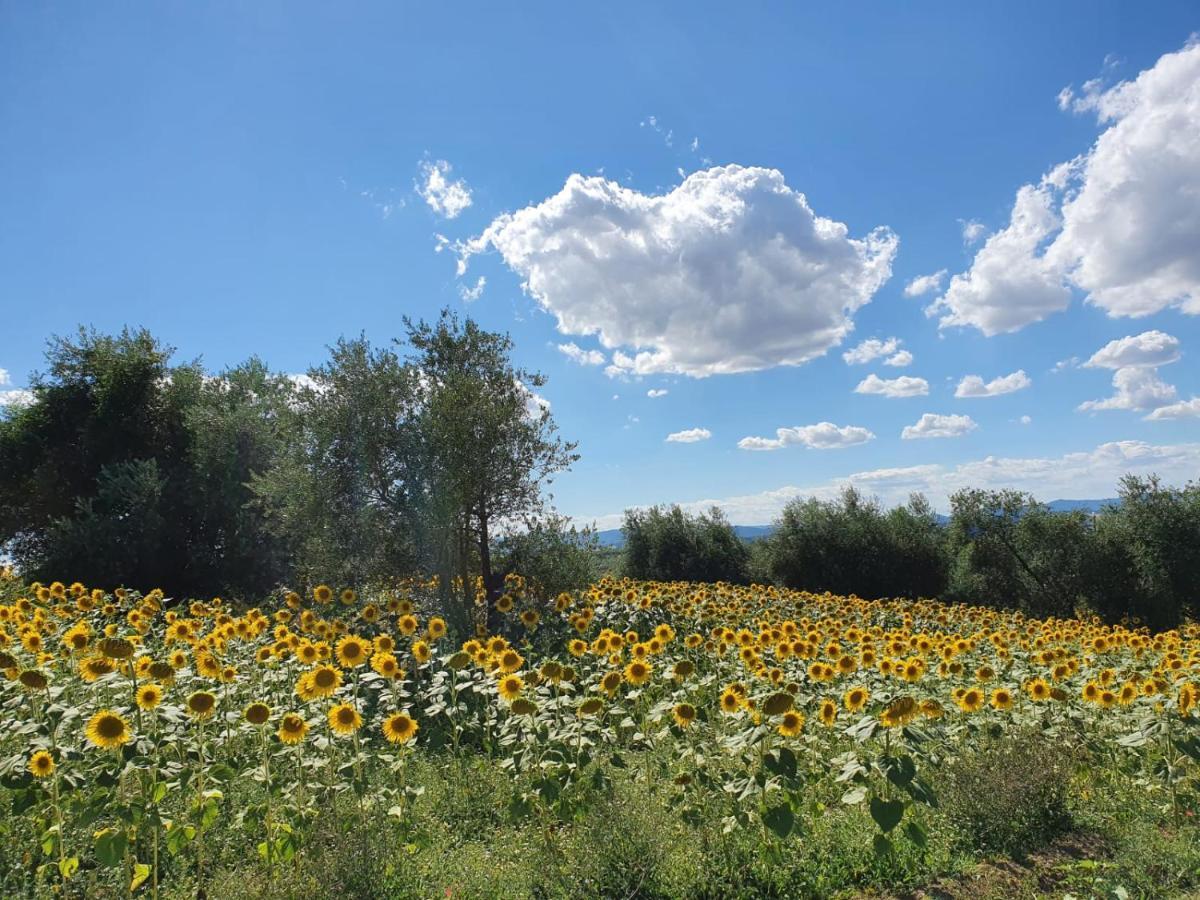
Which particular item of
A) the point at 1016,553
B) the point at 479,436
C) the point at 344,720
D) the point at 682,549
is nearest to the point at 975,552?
the point at 1016,553

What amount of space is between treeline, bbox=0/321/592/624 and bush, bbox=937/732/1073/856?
769 centimetres

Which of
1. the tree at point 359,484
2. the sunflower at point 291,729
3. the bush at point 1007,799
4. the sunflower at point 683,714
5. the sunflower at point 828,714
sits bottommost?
the bush at point 1007,799

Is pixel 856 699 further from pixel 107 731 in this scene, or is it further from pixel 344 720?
pixel 107 731

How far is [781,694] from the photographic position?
3459 millimetres

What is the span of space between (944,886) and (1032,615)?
20931 millimetres

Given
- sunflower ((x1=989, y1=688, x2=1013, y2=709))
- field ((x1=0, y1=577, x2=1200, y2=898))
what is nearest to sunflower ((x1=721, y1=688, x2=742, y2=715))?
field ((x1=0, y1=577, x2=1200, y2=898))

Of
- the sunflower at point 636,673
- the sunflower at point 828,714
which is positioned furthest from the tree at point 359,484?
the sunflower at point 828,714

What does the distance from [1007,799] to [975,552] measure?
2216 cm

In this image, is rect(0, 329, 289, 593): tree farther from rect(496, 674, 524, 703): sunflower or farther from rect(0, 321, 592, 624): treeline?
rect(496, 674, 524, 703): sunflower

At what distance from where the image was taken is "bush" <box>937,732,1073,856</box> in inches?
161

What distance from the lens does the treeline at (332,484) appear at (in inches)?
427

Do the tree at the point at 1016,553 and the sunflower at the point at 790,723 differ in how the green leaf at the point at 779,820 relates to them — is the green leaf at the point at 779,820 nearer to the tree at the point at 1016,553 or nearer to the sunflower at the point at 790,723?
the sunflower at the point at 790,723

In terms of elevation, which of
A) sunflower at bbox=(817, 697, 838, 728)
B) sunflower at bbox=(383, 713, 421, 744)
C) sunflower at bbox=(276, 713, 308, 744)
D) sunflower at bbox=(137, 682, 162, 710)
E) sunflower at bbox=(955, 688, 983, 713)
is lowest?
sunflower at bbox=(955, 688, 983, 713)

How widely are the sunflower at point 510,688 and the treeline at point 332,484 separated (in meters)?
6.73
